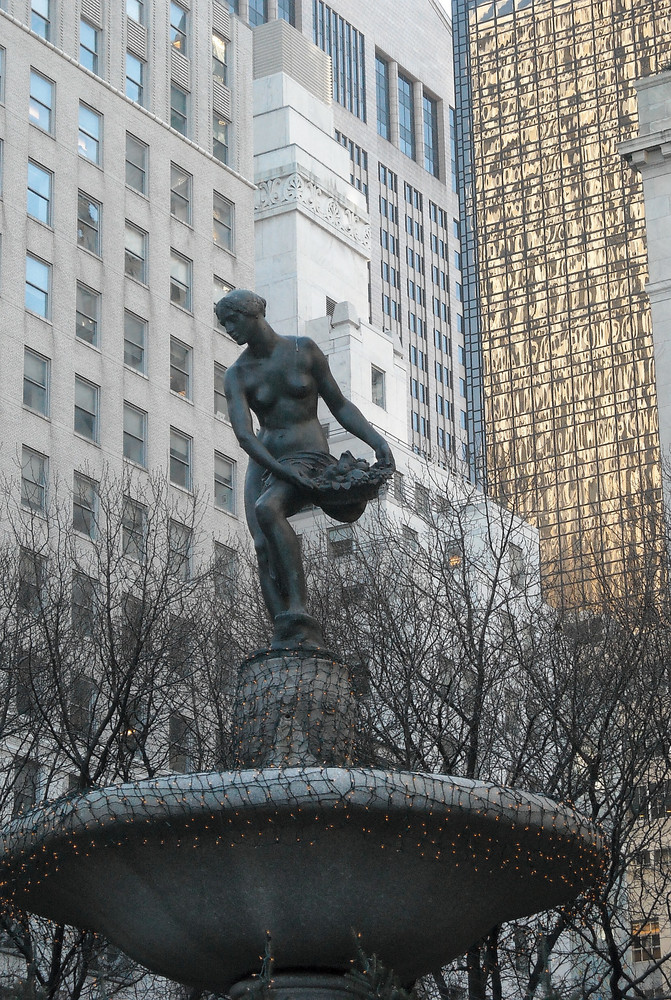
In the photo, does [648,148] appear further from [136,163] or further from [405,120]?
[405,120]

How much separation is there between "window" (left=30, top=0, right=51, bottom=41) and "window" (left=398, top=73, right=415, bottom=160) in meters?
87.6

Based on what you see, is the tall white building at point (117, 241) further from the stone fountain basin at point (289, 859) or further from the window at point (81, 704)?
the stone fountain basin at point (289, 859)

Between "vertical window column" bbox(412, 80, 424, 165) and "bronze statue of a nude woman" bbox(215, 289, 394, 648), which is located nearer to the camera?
"bronze statue of a nude woman" bbox(215, 289, 394, 648)

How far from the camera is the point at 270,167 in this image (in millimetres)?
81812

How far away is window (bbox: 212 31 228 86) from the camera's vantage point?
70.8m

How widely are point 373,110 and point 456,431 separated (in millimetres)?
27071

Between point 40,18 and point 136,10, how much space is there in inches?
229

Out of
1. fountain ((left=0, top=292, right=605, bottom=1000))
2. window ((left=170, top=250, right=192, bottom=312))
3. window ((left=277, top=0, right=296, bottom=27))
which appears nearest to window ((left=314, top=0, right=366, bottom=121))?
window ((left=277, top=0, right=296, bottom=27))

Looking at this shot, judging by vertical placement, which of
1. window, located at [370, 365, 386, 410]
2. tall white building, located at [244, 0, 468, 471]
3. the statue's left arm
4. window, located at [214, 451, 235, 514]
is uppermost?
tall white building, located at [244, 0, 468, 471]

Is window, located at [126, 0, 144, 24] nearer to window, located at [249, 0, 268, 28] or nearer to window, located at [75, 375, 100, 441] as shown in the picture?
Answer: window, located at [75, 375, 100, 441]

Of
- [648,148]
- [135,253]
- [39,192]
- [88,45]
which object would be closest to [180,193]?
[135,253]

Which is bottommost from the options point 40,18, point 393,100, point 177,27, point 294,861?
point 294,861

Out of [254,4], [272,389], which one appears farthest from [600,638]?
[254,4]

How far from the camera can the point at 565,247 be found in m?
168
